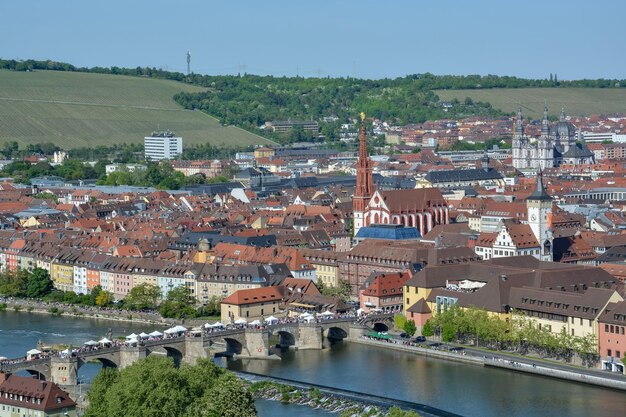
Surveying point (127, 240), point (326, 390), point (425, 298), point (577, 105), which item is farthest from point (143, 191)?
point (577, 105)

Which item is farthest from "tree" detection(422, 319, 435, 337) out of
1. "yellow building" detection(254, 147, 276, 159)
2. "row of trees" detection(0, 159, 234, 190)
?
"yellow building" detection(254, 147, 276, 159)

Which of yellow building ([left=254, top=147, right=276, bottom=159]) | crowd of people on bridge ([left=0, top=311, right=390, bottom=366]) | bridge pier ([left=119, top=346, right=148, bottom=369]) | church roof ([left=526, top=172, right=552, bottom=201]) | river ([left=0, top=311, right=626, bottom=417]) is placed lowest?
river ([left=0, top=311, right=626, bottom=417])

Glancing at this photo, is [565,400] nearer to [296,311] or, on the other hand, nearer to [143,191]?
[296,311]

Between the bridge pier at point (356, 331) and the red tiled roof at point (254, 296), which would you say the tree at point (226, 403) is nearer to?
the bridge pier at point (356, 331)

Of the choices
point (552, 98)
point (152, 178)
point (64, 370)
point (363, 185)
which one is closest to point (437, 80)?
point (552, 98)

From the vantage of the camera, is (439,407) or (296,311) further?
(296,311)

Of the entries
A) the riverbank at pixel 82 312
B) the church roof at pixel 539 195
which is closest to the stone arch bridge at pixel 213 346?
the riverbank at pixel 82 312

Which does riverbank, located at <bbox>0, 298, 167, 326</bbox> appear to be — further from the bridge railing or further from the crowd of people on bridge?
the bridge railing
